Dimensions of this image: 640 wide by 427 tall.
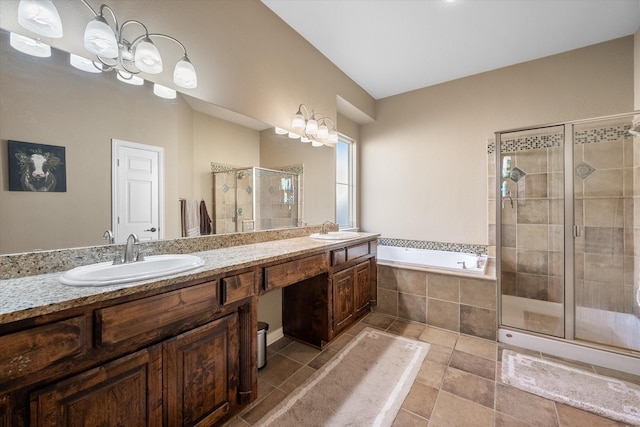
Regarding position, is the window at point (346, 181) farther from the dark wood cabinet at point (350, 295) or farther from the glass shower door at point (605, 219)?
the glass shower door at point (605, 219)

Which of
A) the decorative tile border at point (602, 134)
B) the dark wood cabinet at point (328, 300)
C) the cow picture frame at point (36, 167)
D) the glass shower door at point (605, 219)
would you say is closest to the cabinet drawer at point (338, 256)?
the dark wood cabinet at point (328, 300)

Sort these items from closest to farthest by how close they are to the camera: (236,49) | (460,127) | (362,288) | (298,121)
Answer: (236,49) < (298,121) < (362,288) < (460,127)

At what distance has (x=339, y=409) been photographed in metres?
1.50

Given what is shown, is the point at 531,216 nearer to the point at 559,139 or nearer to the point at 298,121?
the point at 559,139

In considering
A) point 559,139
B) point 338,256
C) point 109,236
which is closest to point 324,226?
point 338,256

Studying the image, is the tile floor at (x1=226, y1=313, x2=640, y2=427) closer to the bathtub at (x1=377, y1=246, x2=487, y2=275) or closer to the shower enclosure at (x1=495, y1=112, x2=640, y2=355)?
the shower enclosure at (x1=495, y1=112, x2=640, y2=355)

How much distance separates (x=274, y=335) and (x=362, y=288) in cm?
92

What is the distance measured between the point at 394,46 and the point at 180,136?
2271mm

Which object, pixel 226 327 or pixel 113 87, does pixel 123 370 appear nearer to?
pixel 226 327

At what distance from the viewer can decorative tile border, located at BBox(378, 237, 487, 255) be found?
318 centimetres

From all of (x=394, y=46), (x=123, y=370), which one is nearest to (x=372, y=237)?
(x=394, y=46)

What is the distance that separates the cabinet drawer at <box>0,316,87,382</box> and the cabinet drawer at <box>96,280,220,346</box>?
0.05m

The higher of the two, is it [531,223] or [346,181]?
[346,181]

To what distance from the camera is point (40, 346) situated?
Result: 2.50 ft
